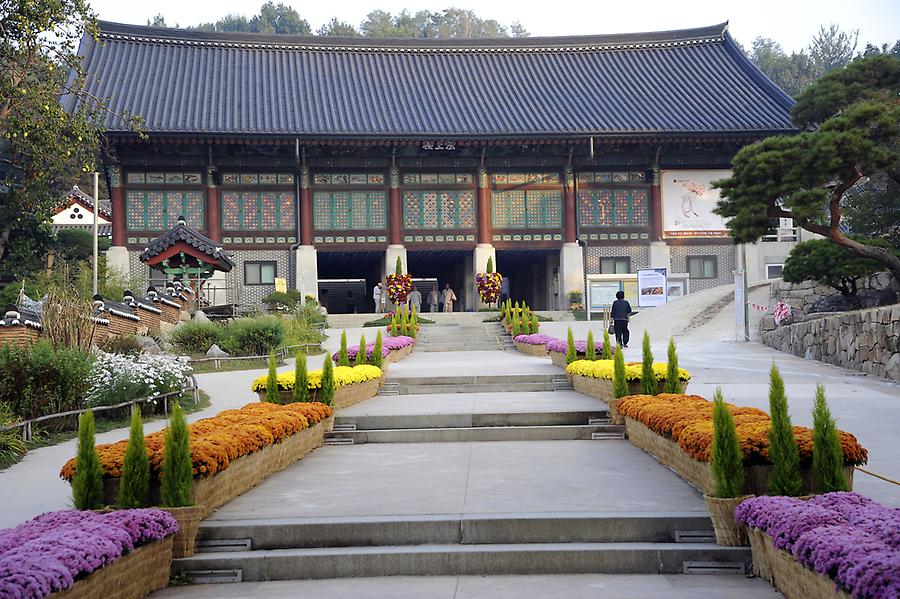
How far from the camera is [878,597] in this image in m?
4.59

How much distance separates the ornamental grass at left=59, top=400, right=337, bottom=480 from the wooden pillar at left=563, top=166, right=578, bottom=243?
28.3m

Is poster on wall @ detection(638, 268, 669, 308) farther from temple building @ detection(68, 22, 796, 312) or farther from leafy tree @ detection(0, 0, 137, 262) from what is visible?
leafy tree @ detection(0, 0, 137, 262)

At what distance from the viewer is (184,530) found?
23.0 feet

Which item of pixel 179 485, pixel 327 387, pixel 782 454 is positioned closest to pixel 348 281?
pixel 327 387

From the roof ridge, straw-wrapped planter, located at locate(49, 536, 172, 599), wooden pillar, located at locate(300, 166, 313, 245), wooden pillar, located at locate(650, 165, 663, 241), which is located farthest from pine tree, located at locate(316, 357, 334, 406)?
the roof ridge

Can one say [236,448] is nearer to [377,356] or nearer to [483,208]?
[377,356]

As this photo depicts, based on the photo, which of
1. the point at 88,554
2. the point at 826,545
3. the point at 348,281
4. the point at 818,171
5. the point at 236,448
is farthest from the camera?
the point at 348,281

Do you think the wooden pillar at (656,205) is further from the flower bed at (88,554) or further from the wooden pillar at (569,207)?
the flower bed at (88,554)

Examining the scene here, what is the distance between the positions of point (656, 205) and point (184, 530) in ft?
113

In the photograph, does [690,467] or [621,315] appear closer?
[690,467]

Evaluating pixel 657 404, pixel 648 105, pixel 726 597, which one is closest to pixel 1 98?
pixel 657 404

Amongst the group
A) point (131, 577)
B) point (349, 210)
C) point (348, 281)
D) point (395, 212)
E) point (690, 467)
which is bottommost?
point (131, 577)

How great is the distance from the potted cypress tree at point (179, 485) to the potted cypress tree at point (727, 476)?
11.9 feet

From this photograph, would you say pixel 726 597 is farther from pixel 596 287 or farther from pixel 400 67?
pixel 400 67
